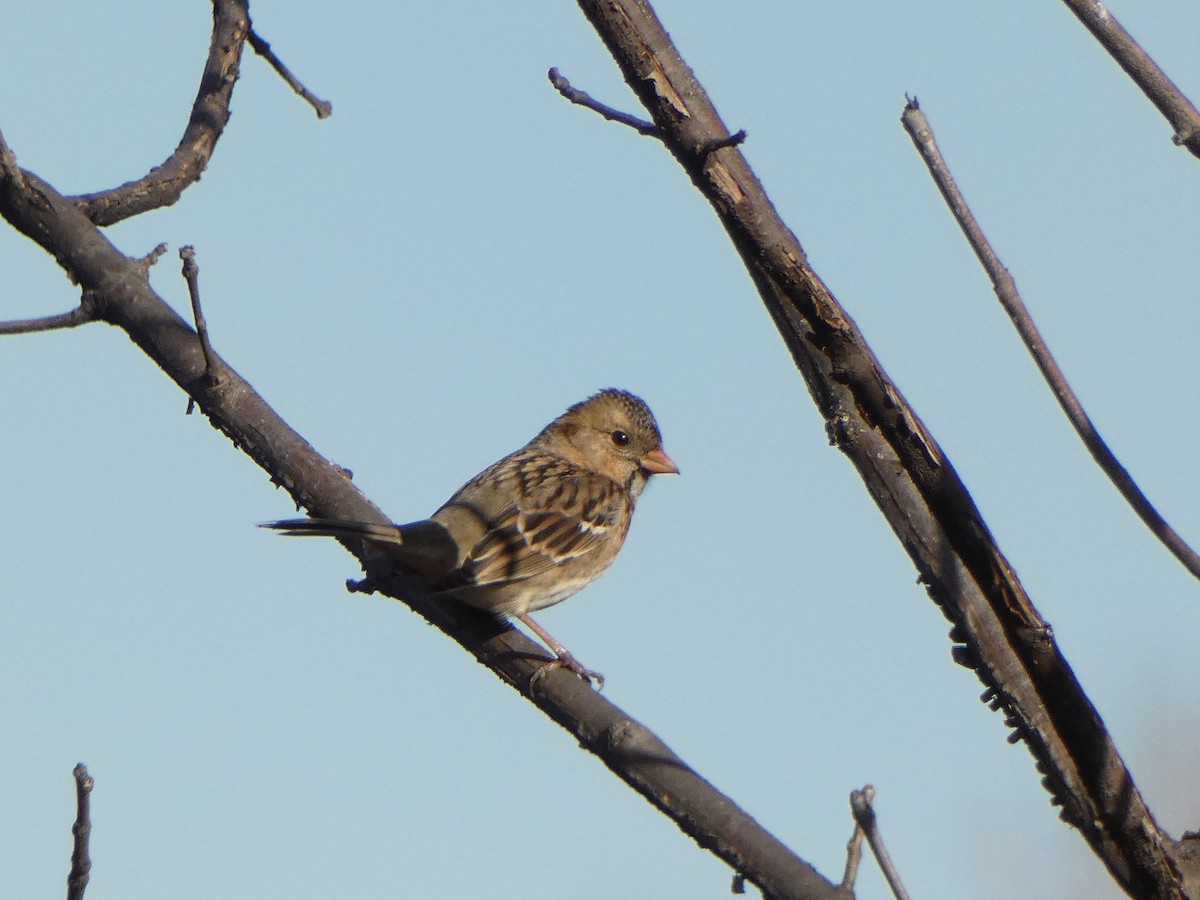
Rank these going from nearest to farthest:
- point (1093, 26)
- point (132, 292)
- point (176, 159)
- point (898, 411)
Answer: point (898, 411) → point (1093, 26) → point (132, 292) → point (176, 159)

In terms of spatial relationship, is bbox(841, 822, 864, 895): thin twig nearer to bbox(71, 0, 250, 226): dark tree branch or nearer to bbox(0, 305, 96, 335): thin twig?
bbox(0, 305, 96, 335): thin twig

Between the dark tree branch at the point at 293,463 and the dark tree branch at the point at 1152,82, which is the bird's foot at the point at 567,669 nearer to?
the dark tree branch at the point at 293,463

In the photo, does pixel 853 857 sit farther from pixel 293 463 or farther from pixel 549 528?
pixel 549 528

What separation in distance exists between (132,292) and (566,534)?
2591mm

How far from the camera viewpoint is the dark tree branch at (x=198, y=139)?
169 inches

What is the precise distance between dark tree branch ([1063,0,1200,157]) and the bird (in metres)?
2.01

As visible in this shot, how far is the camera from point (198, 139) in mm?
4590

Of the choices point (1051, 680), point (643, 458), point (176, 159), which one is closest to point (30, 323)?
point (176, 159)

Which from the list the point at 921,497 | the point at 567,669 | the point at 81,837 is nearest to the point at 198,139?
the point at 567,669

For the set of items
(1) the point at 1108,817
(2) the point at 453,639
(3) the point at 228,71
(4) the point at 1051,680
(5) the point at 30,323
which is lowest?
(1) the point at 1108,817

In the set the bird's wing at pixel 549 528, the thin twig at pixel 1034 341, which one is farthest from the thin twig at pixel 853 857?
the bird's wing at pixel 549 528

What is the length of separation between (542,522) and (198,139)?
86.8 inches

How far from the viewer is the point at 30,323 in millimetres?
3676

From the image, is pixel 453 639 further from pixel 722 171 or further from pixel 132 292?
pixel 722 171
